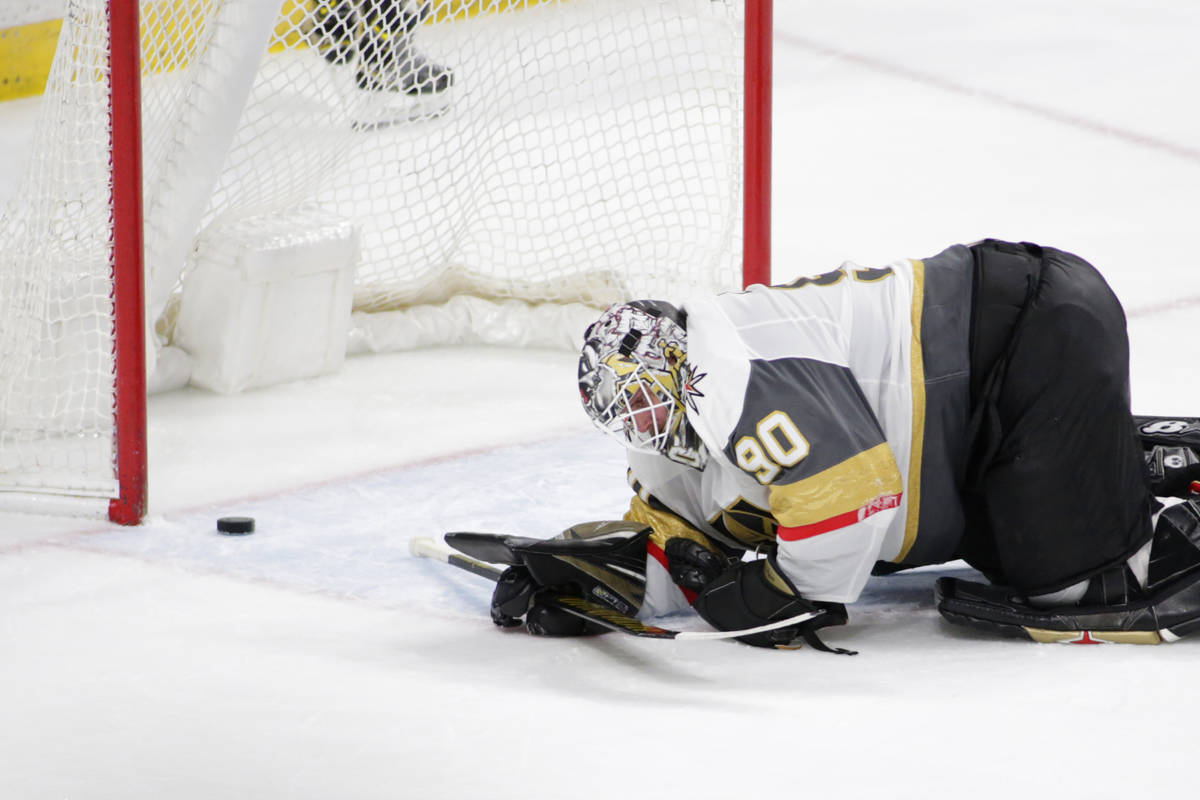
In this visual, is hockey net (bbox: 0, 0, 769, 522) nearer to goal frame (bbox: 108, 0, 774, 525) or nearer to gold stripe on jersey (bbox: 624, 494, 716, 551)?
goal frame (bbox: 108, 0, 774, 525)

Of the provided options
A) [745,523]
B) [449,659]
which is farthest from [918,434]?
[449,659]

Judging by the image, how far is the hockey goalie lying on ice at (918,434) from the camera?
2197 millimetres

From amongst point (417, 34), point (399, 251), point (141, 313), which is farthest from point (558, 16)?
point (141, 313)

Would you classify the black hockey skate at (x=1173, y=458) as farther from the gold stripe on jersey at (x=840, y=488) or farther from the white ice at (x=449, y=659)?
the gold stripe on jersey at (x=840, y=488)

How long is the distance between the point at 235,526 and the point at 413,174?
1.40m

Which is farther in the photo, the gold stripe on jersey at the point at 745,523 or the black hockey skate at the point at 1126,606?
the gold stripe on jersey at the point at 745,523

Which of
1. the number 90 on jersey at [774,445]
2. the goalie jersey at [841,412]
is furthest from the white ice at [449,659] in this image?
the number 90 on jersey at [774,445]

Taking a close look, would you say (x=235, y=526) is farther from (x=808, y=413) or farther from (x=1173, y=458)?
(x=1173, y=458)

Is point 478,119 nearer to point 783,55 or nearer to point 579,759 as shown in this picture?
point 579,759

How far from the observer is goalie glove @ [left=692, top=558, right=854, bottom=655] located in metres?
2.28

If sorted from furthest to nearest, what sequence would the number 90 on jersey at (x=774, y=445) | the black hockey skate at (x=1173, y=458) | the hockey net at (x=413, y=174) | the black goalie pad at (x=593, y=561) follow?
the hockey net at (x=413, y=174), the black hockey skate at (x=1173, y=458), the black goalie pad at (x=593, y=561), the number 90 on jersey at (x=774, y=445)

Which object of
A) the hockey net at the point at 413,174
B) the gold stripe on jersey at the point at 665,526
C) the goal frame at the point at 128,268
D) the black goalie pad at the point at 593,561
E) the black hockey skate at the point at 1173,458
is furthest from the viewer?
the hockey net at the point at 413,174

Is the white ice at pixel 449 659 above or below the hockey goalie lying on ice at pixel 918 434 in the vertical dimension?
below

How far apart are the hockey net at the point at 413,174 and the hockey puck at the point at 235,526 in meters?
0.49
